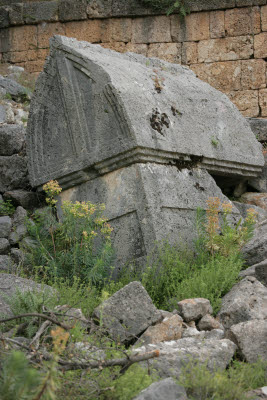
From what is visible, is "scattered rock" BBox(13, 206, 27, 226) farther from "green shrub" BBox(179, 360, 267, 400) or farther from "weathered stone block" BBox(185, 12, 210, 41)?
"weathered stone block" BBox(185, 12, 210, 41)

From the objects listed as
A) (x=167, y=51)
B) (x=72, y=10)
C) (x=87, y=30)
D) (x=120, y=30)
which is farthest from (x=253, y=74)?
(x=72, y=10)

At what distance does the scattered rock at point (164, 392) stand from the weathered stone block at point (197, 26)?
10.3 metres

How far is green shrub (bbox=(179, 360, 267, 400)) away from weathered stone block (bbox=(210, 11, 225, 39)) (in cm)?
979

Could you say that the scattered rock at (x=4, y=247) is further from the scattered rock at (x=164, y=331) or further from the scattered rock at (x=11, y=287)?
the scattered rock at (x=164, y=331)

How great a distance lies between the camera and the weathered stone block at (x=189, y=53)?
492 inches

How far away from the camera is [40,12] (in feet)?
42.7

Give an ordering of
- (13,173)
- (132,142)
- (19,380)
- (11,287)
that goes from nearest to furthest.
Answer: (19,380) < (11,287) < (132,142) < (13,173)

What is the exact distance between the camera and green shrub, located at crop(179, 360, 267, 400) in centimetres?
310

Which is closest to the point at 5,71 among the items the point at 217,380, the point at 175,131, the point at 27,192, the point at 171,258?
the point at 27,192

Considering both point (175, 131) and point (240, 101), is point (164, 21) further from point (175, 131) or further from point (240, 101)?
point (175, 131)

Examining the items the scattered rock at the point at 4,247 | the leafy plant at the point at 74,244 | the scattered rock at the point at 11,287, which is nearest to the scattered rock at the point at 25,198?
the scattered rock at the point at 4,247

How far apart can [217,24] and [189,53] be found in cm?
72

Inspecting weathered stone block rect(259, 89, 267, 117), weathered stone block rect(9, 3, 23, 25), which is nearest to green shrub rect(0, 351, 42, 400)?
weathered stone block rect(259, 89, 267, 117)

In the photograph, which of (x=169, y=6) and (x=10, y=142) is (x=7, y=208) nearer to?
(x=10, y=142)
